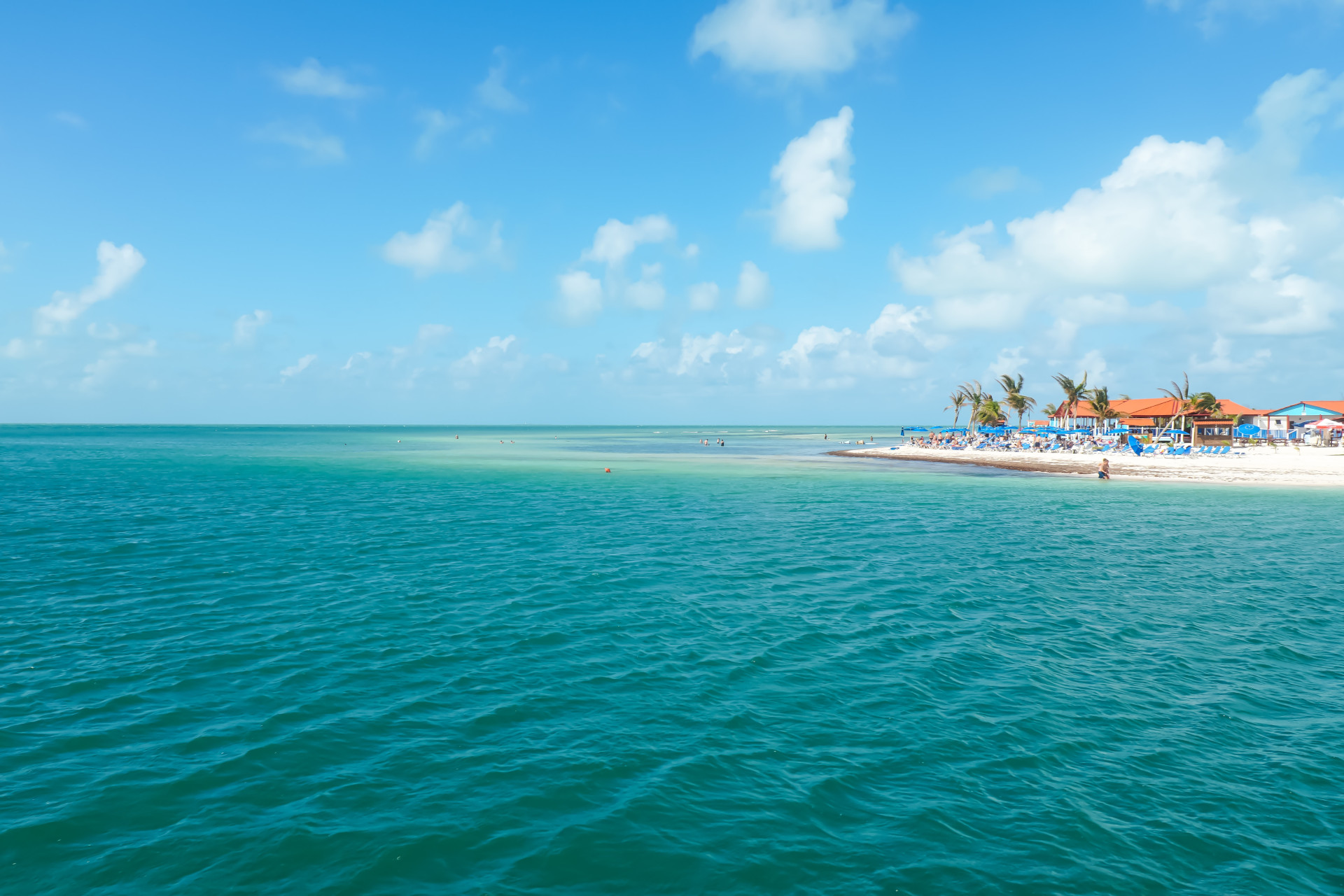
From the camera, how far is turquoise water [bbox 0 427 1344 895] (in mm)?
7512

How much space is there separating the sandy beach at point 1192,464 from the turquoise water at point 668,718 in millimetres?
31264

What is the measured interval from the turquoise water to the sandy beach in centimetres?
3126

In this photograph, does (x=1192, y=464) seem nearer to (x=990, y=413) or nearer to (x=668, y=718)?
(x=990, y=413)

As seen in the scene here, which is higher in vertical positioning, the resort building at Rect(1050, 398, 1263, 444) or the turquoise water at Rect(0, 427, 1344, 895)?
the resort building at Rect(1050, 398, 1263, 444)

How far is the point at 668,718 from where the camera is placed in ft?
35.8

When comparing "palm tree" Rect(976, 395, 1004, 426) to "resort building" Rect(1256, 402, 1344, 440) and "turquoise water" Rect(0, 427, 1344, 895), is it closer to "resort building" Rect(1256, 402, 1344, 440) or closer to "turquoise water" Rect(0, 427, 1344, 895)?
"resort building" Rect(1256, 402, 1344, 440)

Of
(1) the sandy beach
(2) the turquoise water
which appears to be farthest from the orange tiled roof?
(2) the turquoise water

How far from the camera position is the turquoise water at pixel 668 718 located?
751 cm

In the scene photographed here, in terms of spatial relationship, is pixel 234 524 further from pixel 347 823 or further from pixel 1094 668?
pixel 1094 668

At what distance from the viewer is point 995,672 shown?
1280cm

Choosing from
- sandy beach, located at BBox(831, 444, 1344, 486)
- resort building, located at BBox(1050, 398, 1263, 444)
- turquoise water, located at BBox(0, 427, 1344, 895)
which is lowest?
turquoise water, located at BBox(0, 427, 1344, 895)

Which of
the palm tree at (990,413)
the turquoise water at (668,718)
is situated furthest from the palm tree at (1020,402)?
the turquoise water at (668,718)

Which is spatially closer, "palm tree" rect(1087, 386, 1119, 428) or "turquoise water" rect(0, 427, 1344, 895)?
"turquoise water" rect(0, 427, 1344, 895)

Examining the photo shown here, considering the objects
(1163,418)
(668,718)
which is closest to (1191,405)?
(1163,418)
